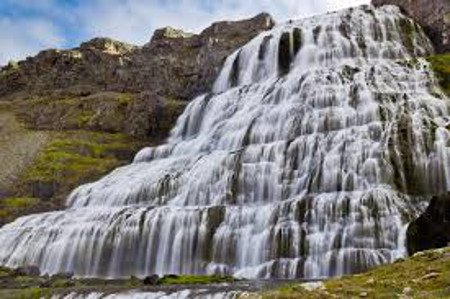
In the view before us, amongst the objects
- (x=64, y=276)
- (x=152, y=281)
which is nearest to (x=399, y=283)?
(x=152, y=281)

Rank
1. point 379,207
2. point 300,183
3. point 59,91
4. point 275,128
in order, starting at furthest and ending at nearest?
point 59,91 → point 275,128 → point 300,183 → point 379,207

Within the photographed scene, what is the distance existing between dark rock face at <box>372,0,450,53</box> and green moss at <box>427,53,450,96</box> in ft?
33.7

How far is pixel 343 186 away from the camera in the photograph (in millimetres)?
37781

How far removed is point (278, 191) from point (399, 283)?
2118 cm

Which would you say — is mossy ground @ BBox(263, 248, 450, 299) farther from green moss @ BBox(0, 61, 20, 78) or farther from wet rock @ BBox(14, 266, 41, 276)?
green moss @ BBox(0, 61, 20, 78)

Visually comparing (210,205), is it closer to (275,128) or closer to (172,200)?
(172,200)

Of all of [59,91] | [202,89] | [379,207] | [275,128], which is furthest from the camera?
[59,91]

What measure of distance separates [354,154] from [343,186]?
241 cm

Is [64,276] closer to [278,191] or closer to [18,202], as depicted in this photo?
[278,191]

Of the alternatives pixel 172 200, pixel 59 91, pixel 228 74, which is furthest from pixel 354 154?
pixel 59 91

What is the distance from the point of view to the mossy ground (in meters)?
18.4

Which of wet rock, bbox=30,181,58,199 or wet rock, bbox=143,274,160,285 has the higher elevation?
wet rock, bbox=30,181,58,199

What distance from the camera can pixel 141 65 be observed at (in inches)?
3679

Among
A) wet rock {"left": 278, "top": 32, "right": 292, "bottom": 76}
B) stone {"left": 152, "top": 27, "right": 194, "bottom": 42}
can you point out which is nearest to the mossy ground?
wet rock {"left": 278, "top": 32, "right": 292, "bottom": 76}
